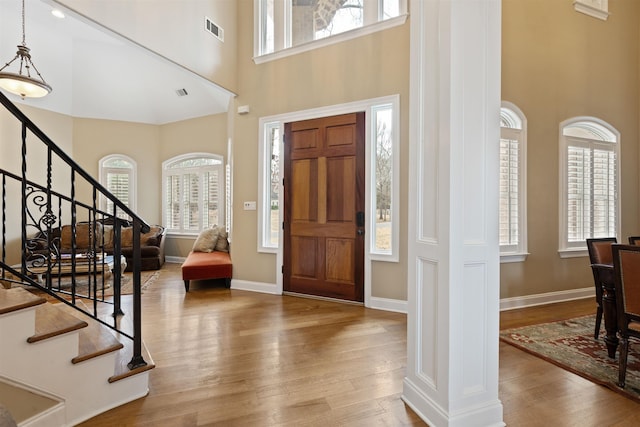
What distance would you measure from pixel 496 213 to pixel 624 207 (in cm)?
434

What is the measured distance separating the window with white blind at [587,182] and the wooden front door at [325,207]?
2690 millimetres

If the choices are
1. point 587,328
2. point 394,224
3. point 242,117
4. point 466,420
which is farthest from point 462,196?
point 242,117

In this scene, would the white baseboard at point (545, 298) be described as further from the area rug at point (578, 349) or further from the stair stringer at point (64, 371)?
the stair stringer at point (64, 371)

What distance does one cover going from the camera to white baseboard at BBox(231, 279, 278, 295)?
14.2 ft

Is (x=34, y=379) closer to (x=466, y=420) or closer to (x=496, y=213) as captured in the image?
(x=466, y=420)

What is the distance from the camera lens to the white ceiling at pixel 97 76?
500 cm

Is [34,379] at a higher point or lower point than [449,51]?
lower

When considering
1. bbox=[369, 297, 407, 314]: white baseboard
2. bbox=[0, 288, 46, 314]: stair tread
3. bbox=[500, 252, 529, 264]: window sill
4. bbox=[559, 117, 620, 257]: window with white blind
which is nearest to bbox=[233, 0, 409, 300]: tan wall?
bbox=[369, 297, 407, 314]: white baseboard

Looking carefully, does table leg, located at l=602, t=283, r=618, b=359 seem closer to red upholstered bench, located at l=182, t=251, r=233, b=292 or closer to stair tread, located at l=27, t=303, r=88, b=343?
stair tread, located at l=27, t=303, r=88, b=343

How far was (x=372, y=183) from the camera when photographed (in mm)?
3758

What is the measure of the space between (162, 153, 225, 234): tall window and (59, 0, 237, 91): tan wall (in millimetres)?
2522

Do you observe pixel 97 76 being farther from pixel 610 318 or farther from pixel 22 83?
pixel 610 318

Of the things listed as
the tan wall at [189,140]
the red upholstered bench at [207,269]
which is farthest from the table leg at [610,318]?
the tan wall at [189,140]

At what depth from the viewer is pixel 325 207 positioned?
4.01 metres
